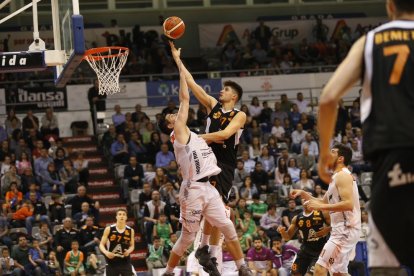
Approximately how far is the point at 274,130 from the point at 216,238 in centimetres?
1490

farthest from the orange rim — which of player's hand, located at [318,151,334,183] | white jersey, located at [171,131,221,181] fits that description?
player's hand, located at [318,151,334,183]

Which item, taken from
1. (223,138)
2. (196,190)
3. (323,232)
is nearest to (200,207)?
(196,190)

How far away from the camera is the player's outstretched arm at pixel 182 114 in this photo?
33.2 ft

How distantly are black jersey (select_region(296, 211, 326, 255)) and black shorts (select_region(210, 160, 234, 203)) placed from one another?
210 centimetres

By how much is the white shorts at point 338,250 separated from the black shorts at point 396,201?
648 centimetres

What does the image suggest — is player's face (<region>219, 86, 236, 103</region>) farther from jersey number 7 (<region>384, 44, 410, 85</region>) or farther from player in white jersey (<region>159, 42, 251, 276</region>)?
jersey number 7 (<region>384, 44, 410, 85</region>)

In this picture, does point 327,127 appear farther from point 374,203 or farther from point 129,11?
point 129,11

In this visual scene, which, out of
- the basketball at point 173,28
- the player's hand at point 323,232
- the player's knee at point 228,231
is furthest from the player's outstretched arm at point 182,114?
the player's hand at point 323,232

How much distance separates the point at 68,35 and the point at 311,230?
15.7 feet

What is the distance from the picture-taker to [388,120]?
14.9 ft

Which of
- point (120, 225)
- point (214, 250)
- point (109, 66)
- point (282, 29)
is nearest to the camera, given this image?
point (214, 250)

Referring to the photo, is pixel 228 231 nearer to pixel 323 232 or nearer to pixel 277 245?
pixel 323 232

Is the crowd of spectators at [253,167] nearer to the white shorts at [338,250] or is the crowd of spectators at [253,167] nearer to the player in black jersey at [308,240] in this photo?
the player in black jersey at [308,240]

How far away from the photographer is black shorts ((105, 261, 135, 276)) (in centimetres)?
1562
